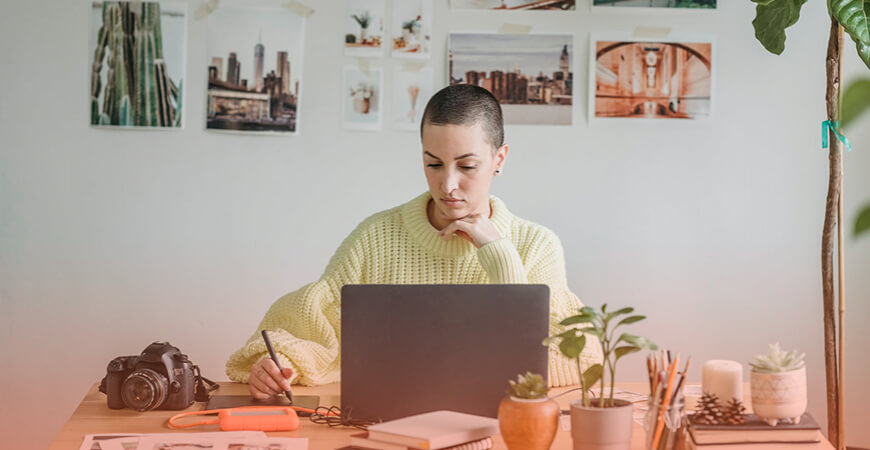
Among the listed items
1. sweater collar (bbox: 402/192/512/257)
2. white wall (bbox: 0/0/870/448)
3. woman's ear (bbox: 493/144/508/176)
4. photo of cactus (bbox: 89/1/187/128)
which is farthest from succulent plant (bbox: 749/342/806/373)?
photo of cactus (bbox: 89/1/187/128)

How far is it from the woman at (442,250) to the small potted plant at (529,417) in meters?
0.48

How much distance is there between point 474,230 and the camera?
5.75 feet

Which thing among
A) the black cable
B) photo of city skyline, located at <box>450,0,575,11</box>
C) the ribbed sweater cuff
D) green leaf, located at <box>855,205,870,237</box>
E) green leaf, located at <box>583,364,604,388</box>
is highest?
photo of city skyline, located at <box>450,0,575,11</box>

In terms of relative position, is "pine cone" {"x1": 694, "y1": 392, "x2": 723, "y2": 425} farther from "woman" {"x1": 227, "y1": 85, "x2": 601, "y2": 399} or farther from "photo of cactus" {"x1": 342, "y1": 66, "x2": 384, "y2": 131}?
"photo of cactus" {"x1": 342, "y1": 66, "x2": 384, "y2": 131}

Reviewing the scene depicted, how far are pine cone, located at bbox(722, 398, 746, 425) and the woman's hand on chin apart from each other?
663 millimetres

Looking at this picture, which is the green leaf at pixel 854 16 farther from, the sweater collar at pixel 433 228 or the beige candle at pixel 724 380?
the beige candle at pixel 724 380

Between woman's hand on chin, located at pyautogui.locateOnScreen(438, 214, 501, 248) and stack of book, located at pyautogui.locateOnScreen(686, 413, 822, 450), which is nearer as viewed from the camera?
stack of book, located at pyautogui.locateOnScreen(686, 413, 822, 450)

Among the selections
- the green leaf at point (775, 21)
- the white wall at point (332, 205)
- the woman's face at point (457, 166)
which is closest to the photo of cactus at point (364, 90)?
the white wall at point (332, 205)

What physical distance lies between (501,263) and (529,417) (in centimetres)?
60

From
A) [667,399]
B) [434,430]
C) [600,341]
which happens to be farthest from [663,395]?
[434,430]

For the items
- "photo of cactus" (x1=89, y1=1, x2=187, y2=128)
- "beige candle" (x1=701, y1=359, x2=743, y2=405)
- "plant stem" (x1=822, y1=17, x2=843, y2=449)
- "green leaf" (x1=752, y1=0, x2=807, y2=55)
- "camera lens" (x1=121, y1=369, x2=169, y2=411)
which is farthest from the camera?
"photo of cactus" (x1=89, y1=1, x2=187, y2=128)

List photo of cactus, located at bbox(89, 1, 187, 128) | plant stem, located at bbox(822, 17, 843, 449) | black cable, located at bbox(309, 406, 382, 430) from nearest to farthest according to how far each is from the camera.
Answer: black cable, located at bbox(309, 406, 382, 430)
plant stem, located at bbox(822, 17, 843, 449)
photo of cactus, located at bbox(89, 1, 187, 128)

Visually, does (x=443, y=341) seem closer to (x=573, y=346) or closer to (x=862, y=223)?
(x=573, y=346)

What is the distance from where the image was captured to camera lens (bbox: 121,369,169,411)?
141cm
